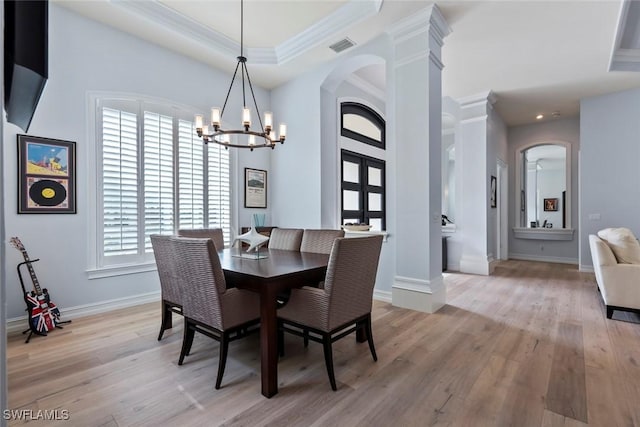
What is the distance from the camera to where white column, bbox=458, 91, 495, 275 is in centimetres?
552

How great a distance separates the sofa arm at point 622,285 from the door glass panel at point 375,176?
3.69 meters

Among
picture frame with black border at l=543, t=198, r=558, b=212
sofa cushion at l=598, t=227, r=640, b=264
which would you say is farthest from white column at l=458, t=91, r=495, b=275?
picture frame with black border at l=543, t=198, r=558, b=212

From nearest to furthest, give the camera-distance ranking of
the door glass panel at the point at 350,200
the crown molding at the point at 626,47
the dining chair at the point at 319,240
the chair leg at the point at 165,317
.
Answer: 1. the chair leg at the point at 165,317
2. the dining chair at the point at 319,240
3. the crown molding at the point at 626,47
4. the door glass panel at the point at 350,200

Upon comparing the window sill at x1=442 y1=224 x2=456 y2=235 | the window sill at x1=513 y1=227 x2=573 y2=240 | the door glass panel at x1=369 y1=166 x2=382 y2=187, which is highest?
the door glass panel at x1=369 y1=166 x2=382 y2=187

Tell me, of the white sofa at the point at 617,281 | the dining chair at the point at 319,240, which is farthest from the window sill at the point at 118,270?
the white sofa at the point at 617,281

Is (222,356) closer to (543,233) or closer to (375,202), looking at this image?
(375,202)

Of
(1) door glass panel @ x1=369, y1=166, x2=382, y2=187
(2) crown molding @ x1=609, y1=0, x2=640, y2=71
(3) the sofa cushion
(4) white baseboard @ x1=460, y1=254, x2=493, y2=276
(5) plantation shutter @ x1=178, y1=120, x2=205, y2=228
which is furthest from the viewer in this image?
(1) door glass panel @ x1=369, y1=166, x2=382, y2=187

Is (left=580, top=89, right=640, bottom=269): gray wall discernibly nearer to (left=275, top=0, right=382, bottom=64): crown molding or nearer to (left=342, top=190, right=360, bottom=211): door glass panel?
(left=342, top=190, right=360, bottom=211): door glass panel

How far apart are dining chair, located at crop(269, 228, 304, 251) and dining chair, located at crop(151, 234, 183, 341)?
1.15 m

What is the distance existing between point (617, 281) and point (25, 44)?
4.45 metres

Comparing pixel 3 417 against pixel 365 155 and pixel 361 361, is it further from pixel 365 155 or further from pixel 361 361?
pixel 365 155

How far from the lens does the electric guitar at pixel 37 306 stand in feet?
9.00

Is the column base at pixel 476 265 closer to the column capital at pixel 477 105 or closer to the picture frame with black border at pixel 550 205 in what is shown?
the column capital at pixel 477 105

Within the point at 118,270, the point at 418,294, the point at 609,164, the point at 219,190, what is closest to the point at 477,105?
the point at 609,164
